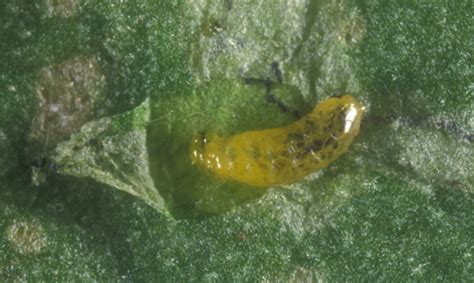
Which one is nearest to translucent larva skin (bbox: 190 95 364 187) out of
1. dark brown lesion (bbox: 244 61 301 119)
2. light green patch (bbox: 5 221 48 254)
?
dark brown lesion (bbox: 244 61 301 119)

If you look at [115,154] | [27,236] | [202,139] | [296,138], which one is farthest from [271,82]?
[27,236]

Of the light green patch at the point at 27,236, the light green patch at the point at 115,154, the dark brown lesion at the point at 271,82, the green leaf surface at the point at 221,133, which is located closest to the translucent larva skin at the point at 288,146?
the green leaf surface at the point at 221,133

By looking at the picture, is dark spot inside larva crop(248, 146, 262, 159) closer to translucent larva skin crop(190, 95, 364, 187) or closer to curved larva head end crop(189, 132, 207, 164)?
translucent larva skin crop(190, 95, 364, 187)

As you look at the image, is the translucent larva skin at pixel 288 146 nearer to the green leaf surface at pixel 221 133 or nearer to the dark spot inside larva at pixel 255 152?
the dark spot inside larva at pixel 255 152

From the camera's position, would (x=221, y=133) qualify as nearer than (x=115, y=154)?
No

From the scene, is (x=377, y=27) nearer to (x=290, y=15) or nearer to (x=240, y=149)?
(x=290, y=15)

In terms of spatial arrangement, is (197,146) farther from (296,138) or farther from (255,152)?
(296,138)
